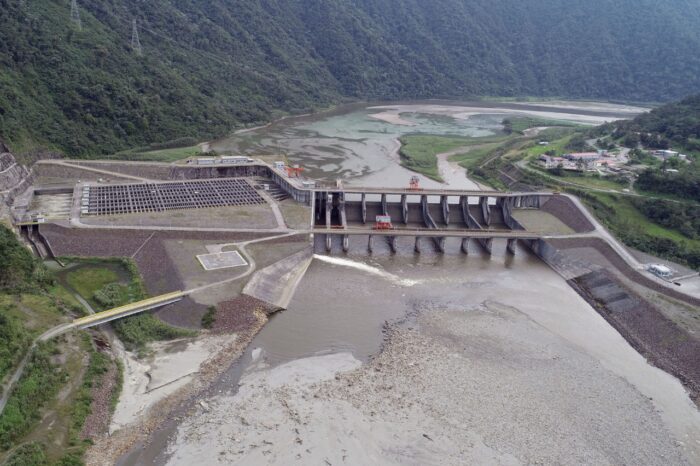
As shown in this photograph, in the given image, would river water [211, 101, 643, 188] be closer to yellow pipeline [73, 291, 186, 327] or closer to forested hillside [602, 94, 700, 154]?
forested hillside [602, 94, 700, 154]

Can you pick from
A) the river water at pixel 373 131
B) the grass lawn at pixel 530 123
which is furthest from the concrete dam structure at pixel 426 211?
the grass lawn at pixel 530 123

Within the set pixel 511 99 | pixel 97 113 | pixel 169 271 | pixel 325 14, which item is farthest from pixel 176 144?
pixel 511 99

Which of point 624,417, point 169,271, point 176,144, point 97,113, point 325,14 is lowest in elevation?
point 624,417

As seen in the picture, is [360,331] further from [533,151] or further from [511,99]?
[511,99]

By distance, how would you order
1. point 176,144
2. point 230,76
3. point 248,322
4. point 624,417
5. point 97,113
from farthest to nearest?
point 230,76
point 176,144
point 97,113
point 248,322
point 624,417

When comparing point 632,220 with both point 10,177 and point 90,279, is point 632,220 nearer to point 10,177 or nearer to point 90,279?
point 90,279

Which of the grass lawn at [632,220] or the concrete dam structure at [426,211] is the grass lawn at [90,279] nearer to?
the concrete dam structure at [426,211]

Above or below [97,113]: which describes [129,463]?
below
